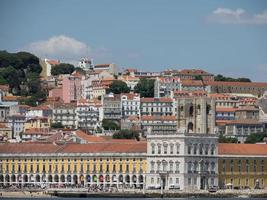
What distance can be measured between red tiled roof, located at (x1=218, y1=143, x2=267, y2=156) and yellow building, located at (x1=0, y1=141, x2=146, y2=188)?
16.2 ft

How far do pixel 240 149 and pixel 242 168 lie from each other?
5.77ft

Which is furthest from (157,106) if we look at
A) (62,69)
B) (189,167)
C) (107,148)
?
(189,167)

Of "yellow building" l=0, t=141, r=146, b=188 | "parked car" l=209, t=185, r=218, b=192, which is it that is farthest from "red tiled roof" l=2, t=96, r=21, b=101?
"parked car" l=209, t=185, r=218, b=192

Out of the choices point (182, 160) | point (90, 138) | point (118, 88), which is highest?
point (118, 88)

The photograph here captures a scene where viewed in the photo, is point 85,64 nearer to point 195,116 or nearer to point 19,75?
point 19,75

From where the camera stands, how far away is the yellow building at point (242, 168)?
281 ft

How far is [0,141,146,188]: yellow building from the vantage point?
282 ft

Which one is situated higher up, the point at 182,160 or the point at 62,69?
the point at 62,69

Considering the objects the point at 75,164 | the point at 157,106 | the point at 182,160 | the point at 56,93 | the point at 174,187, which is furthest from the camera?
the point at 56,93

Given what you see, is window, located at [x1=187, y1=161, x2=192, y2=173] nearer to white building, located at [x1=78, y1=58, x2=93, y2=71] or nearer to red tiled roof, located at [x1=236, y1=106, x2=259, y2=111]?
red tiled roof, located at [x1=236, y1=106, x2=259, y2=111]

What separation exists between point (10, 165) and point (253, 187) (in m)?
16.0

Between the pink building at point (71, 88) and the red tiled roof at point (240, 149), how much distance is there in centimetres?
6134

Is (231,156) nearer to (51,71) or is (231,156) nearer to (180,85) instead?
(180,85)

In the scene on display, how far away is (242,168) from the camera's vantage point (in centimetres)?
8675
